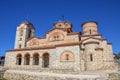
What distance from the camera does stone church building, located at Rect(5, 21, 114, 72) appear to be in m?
18.4

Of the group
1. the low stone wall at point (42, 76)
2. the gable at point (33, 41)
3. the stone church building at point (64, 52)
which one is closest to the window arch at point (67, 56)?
the stone church building at point (64, 52)

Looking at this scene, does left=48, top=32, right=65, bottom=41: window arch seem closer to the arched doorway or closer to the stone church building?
the stone church building

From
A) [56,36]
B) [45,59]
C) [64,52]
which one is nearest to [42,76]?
[64,52]

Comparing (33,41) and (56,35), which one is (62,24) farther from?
(33,41)

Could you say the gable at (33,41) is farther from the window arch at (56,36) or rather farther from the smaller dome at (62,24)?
the smaller dome at (62,24)

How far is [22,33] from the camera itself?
29266 millimetres

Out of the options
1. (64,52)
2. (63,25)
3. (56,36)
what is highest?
(63,25)

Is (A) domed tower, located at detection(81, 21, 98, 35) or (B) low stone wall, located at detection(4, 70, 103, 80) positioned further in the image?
(A) domed tower, located at detection(81, 21, 98, 35)

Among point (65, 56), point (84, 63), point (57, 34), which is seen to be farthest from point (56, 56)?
point (57, 34)

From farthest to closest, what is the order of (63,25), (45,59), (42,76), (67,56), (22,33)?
(63,25), (22,33), (45,59), (67,56), (42,76)

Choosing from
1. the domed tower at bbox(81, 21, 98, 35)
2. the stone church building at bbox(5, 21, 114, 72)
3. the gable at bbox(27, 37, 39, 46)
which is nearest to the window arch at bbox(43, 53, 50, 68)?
the stone church building at bbox(5, 21, 114, 72)

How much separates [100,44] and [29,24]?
17.6 metres

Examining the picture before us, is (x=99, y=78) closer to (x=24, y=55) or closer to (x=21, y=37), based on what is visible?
(x=24, y=55)

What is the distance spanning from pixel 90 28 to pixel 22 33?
627 inches
